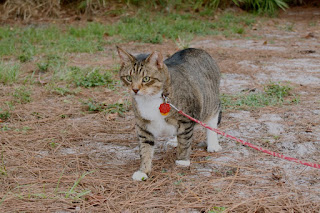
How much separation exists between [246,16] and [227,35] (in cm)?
249

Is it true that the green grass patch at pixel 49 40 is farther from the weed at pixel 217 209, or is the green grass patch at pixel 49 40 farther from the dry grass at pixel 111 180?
the weed at pixel 217 209

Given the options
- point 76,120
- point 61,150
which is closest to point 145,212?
point 61,150

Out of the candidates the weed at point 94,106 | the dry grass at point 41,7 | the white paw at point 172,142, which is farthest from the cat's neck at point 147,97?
the dry grass at point 41,7

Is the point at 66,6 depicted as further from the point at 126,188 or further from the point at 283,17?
the point at 126,188

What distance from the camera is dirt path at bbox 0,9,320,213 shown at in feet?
7.54

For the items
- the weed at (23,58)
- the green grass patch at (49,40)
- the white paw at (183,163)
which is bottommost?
the green grass patch at (49,40)

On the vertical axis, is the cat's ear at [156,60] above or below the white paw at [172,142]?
above

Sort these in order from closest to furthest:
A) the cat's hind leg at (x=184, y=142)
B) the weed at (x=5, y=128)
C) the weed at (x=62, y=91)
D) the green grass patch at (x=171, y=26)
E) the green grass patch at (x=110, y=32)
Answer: the cat's hind leg at (x=184, y=142), the weed at (x=5, y=128), the weed at (x=62, y=91), the green grass patch at (x=110, y=32), the green grass patch at (x=171, y=26)

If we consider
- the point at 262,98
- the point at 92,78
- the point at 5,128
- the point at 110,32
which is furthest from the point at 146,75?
the point at 110,32

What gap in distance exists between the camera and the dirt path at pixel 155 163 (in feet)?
7.54

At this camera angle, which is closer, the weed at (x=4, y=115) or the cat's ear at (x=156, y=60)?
the cat's ear at (x=156, y=60)

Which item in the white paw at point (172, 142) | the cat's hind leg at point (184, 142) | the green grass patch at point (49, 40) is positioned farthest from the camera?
the green grass patch at point (49, 40)

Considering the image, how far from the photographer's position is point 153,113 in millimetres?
2676

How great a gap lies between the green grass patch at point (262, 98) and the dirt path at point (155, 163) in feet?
0.43
